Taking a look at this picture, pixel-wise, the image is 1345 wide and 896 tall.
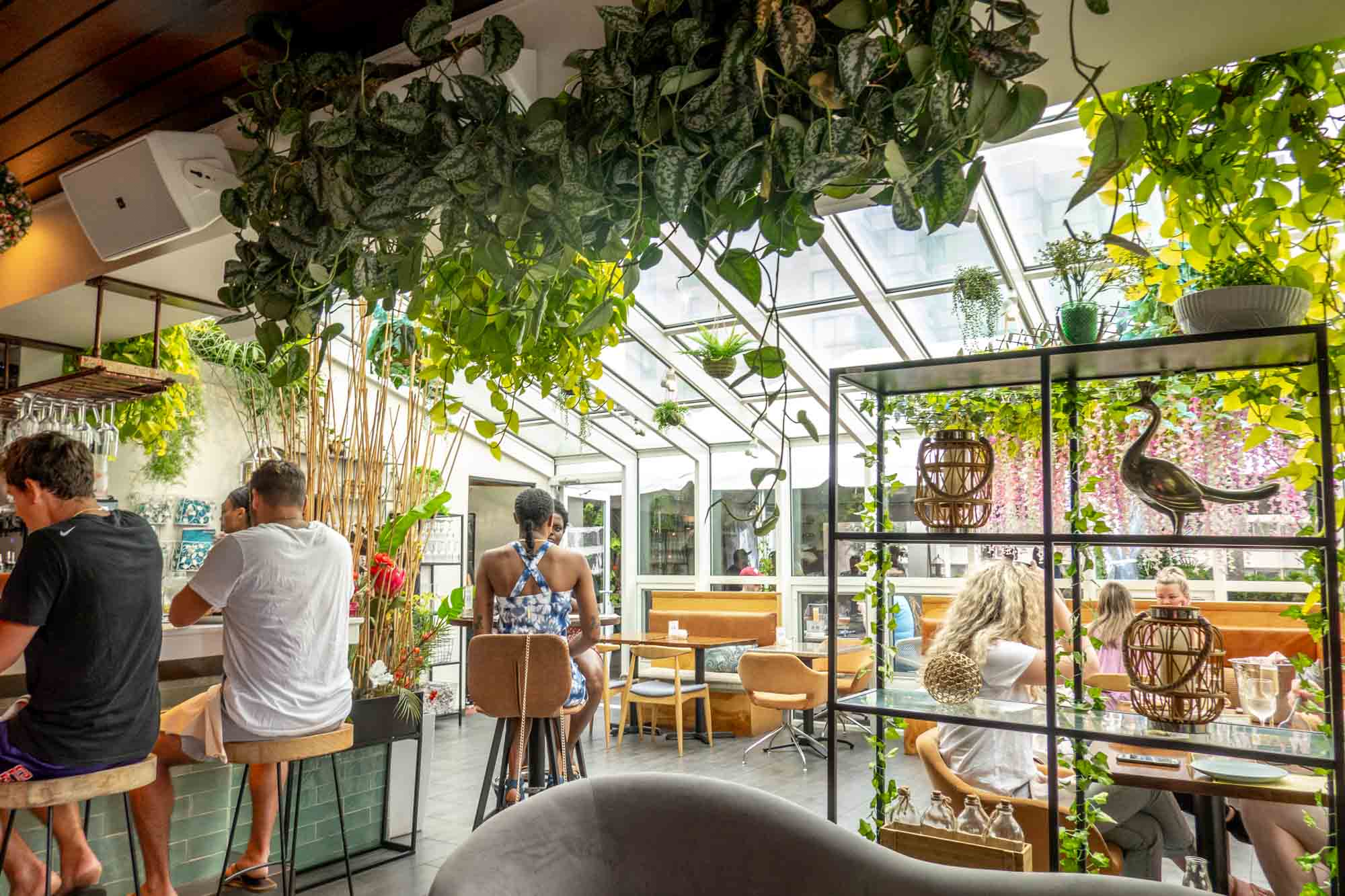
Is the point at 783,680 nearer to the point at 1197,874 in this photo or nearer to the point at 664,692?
the point at 664,692

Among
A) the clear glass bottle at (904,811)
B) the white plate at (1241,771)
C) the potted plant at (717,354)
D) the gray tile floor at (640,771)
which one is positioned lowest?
the gray tile floor at (640,771)

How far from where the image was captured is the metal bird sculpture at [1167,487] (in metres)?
2.18

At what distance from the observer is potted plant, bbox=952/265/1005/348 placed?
8.66ft

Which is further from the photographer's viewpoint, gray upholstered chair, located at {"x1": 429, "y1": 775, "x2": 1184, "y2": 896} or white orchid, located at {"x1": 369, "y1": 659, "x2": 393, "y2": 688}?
white orchid, located at {"x1": 369, "y1": 659, "x2": 393, "y2": 688}

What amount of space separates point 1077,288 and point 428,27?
1845 mm

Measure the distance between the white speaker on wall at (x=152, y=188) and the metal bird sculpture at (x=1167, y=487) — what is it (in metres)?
2.61

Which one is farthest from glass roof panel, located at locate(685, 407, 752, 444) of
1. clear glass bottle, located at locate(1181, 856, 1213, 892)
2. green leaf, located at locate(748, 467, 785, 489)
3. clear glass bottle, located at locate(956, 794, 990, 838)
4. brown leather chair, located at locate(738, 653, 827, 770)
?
green leaf, located at locate(748, 467, 785, 489)

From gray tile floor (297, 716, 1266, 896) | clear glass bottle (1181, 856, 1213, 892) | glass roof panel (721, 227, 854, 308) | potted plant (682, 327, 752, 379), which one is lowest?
gray tile floor (297, 716, 1266, 896)

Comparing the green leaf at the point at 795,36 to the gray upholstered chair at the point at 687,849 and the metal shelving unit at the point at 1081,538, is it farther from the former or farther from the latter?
the metal shelving unit at the point at 1081,538

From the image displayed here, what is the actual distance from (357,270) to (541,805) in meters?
0.89

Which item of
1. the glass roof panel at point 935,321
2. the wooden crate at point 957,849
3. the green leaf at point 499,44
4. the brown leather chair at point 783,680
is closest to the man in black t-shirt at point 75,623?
the green leaf at point 499,44

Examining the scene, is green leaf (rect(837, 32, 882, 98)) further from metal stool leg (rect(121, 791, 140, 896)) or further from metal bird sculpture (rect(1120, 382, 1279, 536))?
metal stool leg (rect(121, 791, 140, 896))

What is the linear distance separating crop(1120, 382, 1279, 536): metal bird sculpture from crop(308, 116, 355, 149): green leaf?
6.27 feet

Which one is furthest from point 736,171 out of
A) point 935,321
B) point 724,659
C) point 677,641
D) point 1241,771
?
point 724,659
